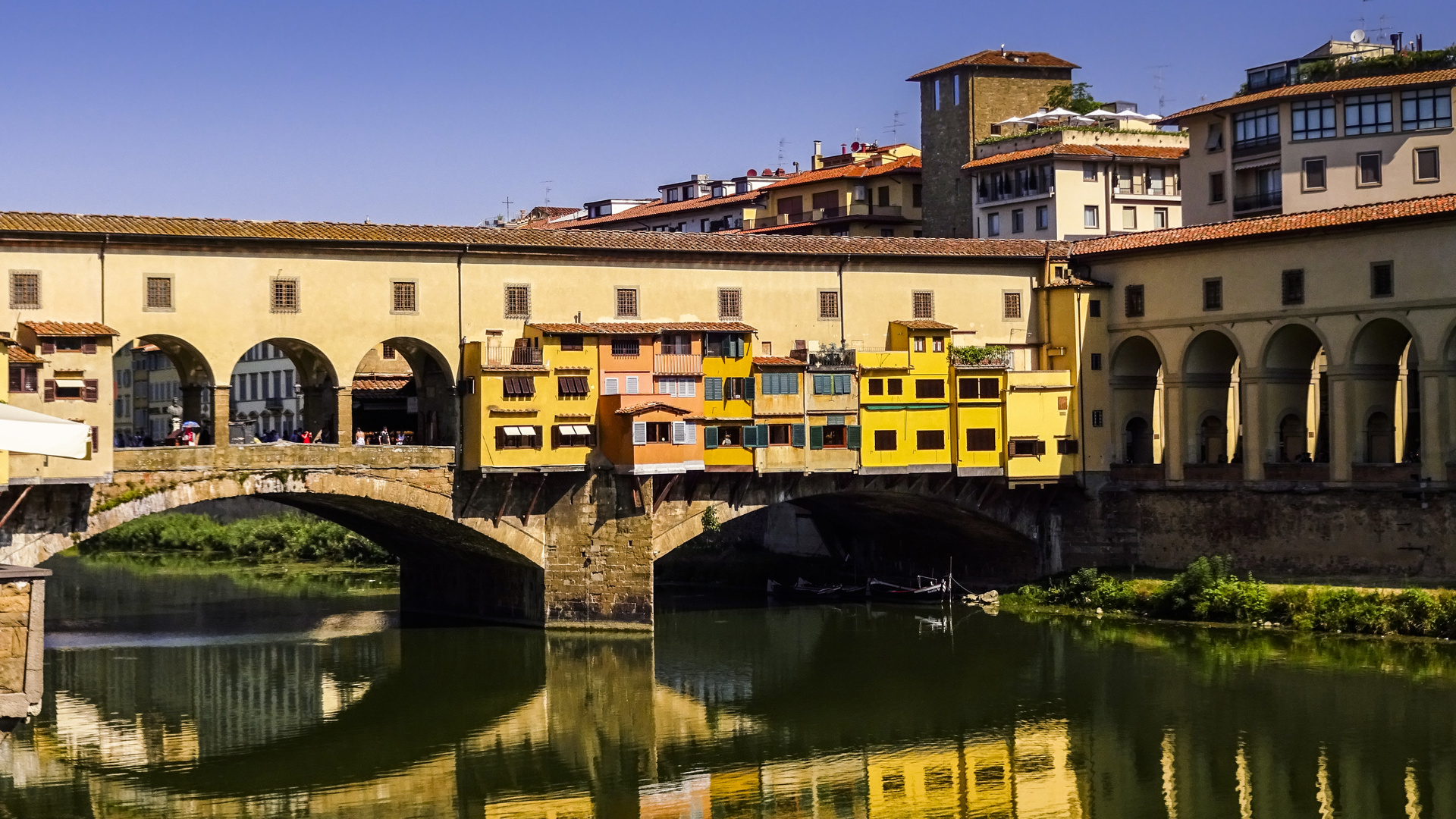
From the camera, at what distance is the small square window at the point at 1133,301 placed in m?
56.1

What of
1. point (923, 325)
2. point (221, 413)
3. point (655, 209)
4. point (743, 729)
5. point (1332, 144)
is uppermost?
point (655, 209)

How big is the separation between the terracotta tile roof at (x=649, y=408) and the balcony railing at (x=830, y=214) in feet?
108

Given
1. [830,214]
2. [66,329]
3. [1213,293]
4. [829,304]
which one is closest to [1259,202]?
[1213,293]

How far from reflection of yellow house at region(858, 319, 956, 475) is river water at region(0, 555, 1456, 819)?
15.1 feet

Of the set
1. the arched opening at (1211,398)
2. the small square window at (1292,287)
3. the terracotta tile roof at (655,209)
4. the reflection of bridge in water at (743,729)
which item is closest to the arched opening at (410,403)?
the reflection of bridge in water at (743,729)

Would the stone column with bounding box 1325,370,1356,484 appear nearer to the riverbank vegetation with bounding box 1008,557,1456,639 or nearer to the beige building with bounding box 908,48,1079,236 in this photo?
the riverbank vegetation with bounding box 1008,557,1456,639

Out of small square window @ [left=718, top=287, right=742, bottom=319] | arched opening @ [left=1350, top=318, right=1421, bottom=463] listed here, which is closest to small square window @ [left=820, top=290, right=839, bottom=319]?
small square window @ [left=718, top=287, right=742, bottom=319]

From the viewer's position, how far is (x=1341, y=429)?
5100cm

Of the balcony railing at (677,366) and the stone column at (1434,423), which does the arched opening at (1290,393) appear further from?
the balcony railing at (677,366)

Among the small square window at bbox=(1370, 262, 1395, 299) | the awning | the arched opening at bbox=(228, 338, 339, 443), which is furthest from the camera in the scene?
the arched opening at bbox=(228, 338, 339, 443)

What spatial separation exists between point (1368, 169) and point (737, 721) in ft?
103

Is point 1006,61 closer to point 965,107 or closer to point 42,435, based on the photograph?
point 965,107

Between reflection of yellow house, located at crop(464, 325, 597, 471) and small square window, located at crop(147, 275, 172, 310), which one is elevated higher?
small square window, located at crop(147, 275, 172, 310)

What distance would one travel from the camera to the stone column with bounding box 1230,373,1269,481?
52.6 meters
